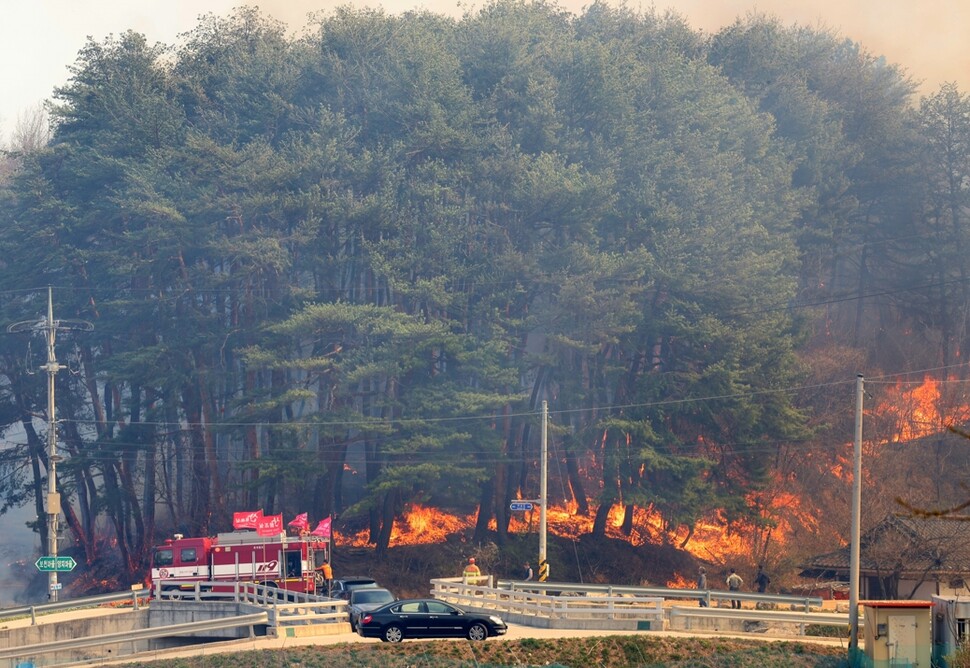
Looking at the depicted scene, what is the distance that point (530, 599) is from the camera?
45.4 metres

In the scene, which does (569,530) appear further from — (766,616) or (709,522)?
(766,616)

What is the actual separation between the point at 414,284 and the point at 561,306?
798 cm

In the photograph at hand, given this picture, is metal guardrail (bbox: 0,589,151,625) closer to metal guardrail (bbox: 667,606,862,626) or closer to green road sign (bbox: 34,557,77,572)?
green road sign (bbox: 34,557,77,572)

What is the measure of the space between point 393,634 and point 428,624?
103 cm

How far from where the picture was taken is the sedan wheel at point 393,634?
39.8 m

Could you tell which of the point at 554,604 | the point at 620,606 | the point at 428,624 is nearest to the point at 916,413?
the point at 620,606

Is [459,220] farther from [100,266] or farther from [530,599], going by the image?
[530,599]

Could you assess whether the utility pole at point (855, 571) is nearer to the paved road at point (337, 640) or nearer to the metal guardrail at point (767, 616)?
the metal guardrail at point (767, 616)

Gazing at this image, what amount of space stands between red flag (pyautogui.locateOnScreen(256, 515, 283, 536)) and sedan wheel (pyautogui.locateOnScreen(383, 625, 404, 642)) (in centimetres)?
1562

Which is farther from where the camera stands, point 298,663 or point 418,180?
point 418,180

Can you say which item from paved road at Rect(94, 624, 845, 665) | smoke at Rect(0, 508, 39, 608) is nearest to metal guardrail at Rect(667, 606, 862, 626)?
paved road at Rect(94, 624, 845, 665)

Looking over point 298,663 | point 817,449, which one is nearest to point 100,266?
point 817,449

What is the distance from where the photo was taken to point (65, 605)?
5416 centimetres

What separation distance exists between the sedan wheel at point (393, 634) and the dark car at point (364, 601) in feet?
8.71
